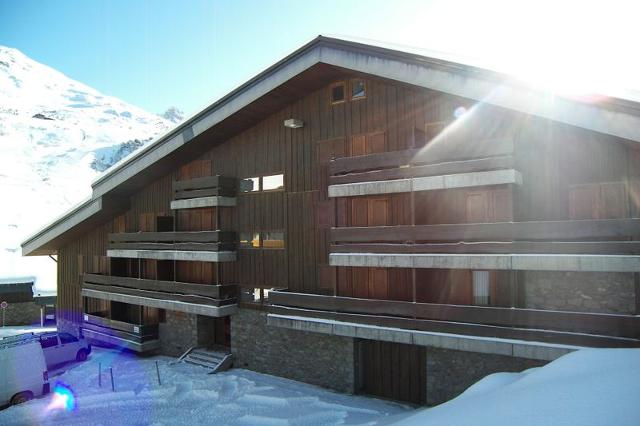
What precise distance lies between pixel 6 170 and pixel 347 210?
261ft

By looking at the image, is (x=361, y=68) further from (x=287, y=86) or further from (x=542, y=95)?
(x=542, y=95)

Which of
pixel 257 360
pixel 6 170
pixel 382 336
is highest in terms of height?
pixel 6 170

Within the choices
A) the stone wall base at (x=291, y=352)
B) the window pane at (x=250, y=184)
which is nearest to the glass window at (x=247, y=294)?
the stone wall base at (x=291, y=352)

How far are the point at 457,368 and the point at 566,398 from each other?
658 centimetres

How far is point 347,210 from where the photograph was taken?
47.4 feet

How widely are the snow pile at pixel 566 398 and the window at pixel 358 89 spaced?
10305 millimetres

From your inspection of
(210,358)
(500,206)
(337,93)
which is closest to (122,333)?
(210,358)

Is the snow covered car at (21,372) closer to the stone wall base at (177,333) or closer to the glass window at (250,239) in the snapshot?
the stone wall base at (177,333)

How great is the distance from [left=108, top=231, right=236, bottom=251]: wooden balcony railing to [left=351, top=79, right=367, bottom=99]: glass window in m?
7.84

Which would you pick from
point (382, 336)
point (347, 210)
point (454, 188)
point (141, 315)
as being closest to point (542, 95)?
point (454, 188)

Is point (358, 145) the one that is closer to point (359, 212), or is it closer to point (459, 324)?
point (359, 212)

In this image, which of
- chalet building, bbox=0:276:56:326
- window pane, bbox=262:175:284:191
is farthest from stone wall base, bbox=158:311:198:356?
chalet building, bbox=0:276:56:326

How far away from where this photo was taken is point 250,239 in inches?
693

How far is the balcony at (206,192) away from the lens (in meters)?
17.7
